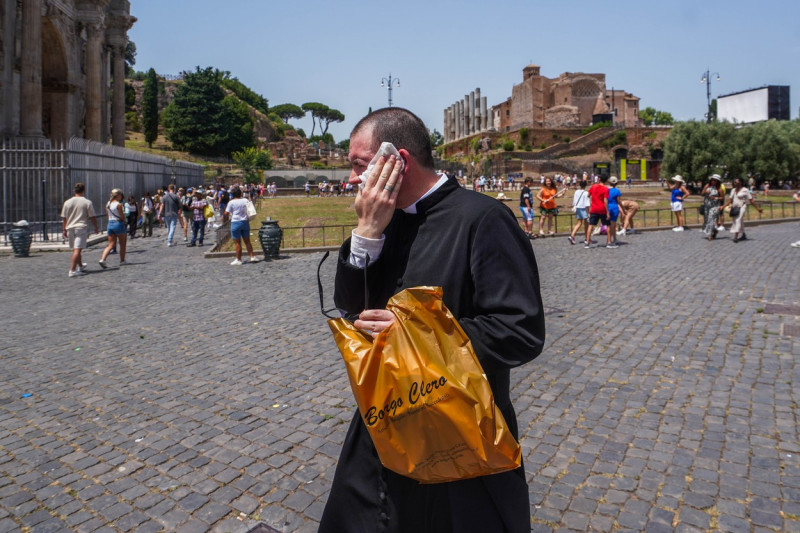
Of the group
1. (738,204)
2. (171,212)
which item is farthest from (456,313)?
(171,212)

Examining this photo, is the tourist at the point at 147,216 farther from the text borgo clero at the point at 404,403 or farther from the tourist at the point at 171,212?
the text borgo clero at the point at 404,403

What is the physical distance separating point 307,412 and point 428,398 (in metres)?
3.17

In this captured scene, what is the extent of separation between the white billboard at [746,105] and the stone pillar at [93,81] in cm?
7709

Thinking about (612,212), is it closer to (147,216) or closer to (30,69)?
(147,216)

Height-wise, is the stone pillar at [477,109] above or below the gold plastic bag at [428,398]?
above

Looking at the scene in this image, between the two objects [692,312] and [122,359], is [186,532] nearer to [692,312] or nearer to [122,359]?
[122,359]

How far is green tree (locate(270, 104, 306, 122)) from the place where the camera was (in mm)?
131875

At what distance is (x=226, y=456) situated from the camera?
3.83 metres

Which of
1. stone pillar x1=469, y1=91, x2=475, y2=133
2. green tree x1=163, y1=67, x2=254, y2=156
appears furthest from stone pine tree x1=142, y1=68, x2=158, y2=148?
stone pillar x1=469, y1=91, x2=475, y2=133

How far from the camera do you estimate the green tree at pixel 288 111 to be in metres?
132

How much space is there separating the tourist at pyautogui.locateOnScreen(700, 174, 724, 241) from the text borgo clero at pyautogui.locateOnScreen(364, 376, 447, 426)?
1571 cm

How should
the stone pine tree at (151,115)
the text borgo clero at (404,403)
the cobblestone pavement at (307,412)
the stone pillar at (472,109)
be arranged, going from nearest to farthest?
the text borgo clero at (404,403) → the cobblestone pavement at (307,412) → the stone pine tree at (151,115) → the stone pillar at (472,109)

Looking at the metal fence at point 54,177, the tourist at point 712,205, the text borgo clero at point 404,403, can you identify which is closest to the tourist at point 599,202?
the tourist at point 712,205

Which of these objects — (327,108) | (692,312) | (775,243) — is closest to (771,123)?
(775,243)
